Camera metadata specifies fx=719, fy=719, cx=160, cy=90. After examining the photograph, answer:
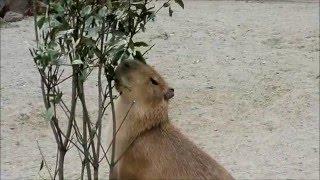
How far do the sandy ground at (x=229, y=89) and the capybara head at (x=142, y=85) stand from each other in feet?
5.46

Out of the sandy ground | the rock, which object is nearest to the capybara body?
the sandy ground

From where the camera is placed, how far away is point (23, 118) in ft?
20.3

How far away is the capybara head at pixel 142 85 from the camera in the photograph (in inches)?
138

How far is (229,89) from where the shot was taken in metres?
6.98

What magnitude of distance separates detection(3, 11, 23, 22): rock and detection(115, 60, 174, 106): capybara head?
237 inches

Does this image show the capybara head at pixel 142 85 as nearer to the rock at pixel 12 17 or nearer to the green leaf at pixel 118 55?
the green leaf at pixel 118 55

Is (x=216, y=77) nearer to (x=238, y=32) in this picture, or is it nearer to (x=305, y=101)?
(x=305, y=101)

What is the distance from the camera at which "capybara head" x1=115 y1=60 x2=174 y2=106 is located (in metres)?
3.51

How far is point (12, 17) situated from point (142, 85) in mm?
6142

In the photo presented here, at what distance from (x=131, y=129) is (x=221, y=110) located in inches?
109

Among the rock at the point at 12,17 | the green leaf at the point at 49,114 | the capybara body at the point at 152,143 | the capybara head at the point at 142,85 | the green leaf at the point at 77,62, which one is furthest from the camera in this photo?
the rock at the point at 12,17

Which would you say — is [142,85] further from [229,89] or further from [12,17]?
[12,17]

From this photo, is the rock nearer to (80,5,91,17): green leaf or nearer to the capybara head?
the capybara head

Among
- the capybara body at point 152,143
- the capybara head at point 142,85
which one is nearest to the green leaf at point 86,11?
the capybara head at point 142,85
